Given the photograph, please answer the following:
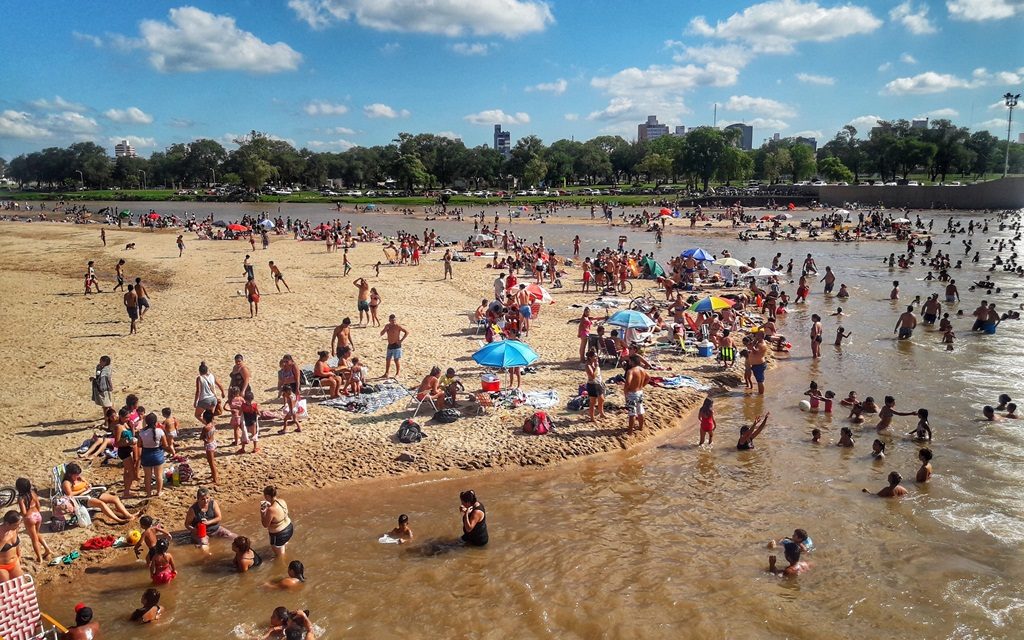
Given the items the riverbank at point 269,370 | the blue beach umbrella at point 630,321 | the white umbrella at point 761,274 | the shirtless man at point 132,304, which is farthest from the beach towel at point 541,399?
the white umbrella at point 761,274

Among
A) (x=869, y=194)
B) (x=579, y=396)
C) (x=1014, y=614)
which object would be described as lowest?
(x=1014, y=614)

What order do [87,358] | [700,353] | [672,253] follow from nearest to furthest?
[87,358]
[700,353]
[672,253]

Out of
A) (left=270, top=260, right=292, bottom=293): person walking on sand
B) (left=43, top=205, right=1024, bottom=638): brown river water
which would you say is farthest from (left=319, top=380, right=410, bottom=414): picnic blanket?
(left=270, top=260, right=292, bottom=293): person walking on sand

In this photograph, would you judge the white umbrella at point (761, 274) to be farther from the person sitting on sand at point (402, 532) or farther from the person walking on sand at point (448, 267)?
the person sitting on sand at point (402, 532)

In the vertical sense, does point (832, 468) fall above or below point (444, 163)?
below

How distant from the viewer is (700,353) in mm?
16578

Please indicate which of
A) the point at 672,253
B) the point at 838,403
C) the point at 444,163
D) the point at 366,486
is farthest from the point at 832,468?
the point at 444,163

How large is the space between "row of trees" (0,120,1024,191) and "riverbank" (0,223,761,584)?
7490 centimetres

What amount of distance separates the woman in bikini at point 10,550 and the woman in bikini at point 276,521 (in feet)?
7.99

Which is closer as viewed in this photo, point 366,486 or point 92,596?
point 92,596

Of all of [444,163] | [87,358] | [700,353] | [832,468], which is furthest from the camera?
[444,163]

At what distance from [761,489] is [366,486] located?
6117 mm

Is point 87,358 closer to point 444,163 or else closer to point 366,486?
point 366,486

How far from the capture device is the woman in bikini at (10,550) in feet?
22.6
